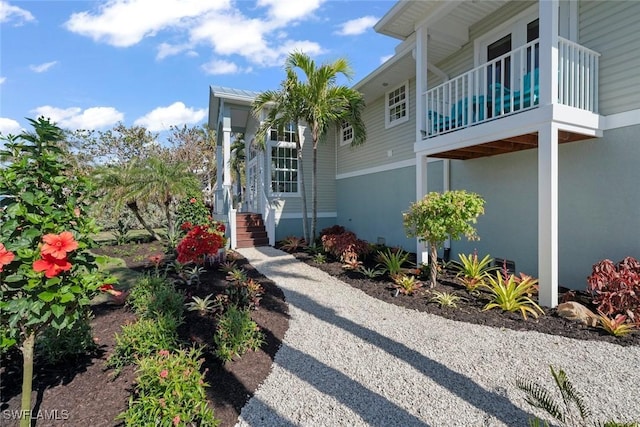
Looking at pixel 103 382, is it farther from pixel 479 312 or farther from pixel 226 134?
pixel 226 134

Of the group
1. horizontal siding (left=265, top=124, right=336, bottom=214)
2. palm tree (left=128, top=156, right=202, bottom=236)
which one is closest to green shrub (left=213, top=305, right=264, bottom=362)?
palm tree (left=128, top=156, right=202, bottom=236)

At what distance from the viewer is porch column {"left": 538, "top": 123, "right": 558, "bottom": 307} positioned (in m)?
4.64

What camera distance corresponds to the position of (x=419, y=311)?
4855 mm

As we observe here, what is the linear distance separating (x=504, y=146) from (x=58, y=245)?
6.93 meters

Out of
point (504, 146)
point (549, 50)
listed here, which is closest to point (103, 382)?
point (549, 50)

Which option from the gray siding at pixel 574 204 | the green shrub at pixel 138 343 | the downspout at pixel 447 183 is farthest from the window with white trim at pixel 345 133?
the green shrub at pixel 138 343

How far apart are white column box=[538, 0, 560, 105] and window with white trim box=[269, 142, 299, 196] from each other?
8.10 m

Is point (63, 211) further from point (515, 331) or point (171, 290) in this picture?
point (515, 331)

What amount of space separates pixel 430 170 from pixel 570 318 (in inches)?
198

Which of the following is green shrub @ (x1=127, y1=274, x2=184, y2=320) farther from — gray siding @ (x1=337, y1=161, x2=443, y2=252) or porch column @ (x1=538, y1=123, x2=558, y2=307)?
gray siding @ (x1=337, y1=161, x2=443, y2=252)

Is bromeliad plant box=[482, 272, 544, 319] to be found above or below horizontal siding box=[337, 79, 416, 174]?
below

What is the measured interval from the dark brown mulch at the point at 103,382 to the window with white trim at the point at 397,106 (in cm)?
747

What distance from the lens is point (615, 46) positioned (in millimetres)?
5164

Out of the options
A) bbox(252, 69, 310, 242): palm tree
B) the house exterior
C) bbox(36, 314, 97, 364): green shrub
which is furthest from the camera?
bbox(252, 69, 310, 242): palm tree
